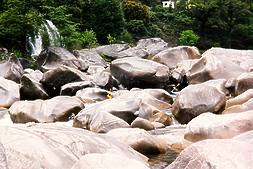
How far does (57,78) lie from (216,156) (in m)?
12.8

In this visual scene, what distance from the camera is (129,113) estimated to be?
36.6ft

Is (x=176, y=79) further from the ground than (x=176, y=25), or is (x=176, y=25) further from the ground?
(x=176, y=79)

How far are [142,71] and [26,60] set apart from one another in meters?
7.61

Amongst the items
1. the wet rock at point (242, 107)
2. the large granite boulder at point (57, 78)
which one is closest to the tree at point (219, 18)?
the large granite boulder at point (57, 78)

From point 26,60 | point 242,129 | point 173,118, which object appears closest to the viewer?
point 242,129

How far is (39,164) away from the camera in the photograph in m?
5.18

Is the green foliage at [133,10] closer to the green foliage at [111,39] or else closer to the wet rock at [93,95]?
the green foliage at [111,39]

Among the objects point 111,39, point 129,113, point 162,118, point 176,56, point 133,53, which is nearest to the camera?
point 129,113

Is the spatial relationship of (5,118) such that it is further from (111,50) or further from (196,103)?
(111,50)

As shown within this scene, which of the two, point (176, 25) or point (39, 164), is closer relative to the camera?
point (39, 164)

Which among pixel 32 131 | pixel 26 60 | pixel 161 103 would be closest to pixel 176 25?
pixel 26 60

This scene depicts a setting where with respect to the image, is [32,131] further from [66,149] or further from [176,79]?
[176,79]

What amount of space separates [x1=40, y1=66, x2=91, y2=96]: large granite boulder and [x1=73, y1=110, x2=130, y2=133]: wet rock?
6394mm

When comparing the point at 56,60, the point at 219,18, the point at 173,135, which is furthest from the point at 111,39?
the point at 173,135
